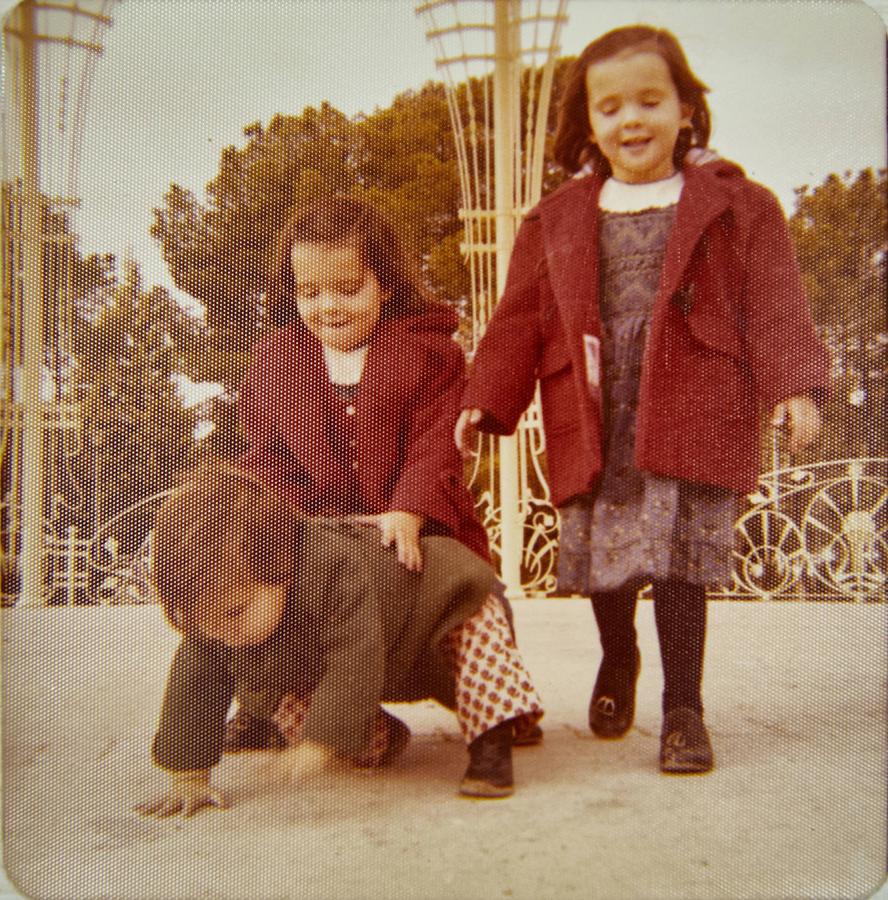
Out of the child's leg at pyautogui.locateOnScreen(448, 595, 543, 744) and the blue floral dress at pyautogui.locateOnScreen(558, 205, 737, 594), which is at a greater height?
the blue floral dress at pyautogui.locateOnScreen(558, 205, 737, 594)

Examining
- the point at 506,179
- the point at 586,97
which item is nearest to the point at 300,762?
the point at 506,179

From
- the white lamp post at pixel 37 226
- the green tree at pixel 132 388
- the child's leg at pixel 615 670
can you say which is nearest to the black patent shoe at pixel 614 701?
the child's leg at pixel 615 670


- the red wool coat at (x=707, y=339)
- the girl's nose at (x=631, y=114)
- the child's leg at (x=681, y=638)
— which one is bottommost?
the child's leg at (x=681, y=638)

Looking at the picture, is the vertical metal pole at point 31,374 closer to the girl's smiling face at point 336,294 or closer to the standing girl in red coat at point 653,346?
the girl's smiling face at point 336,294

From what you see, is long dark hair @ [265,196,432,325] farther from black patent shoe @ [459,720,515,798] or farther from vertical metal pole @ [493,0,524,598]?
black patent shoe @ [459,720,515,798]

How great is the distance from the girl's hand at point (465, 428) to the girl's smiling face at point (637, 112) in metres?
0.34

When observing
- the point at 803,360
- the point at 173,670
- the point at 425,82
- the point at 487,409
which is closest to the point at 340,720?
the point at 173,670

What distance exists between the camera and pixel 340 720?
1058 mm

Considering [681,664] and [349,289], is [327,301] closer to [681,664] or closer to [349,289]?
[349,289]

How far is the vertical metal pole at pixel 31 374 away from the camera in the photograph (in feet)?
3.74

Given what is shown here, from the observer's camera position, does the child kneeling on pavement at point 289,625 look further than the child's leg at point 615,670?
No

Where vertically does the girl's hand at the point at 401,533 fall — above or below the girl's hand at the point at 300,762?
above

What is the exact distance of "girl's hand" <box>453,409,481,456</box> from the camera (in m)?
1.13

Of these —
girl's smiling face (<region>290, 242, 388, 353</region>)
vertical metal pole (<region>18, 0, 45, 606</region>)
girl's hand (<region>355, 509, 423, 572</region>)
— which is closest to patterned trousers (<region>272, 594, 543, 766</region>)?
girl's hand (<region>355, 509, 423, 572</region>)
